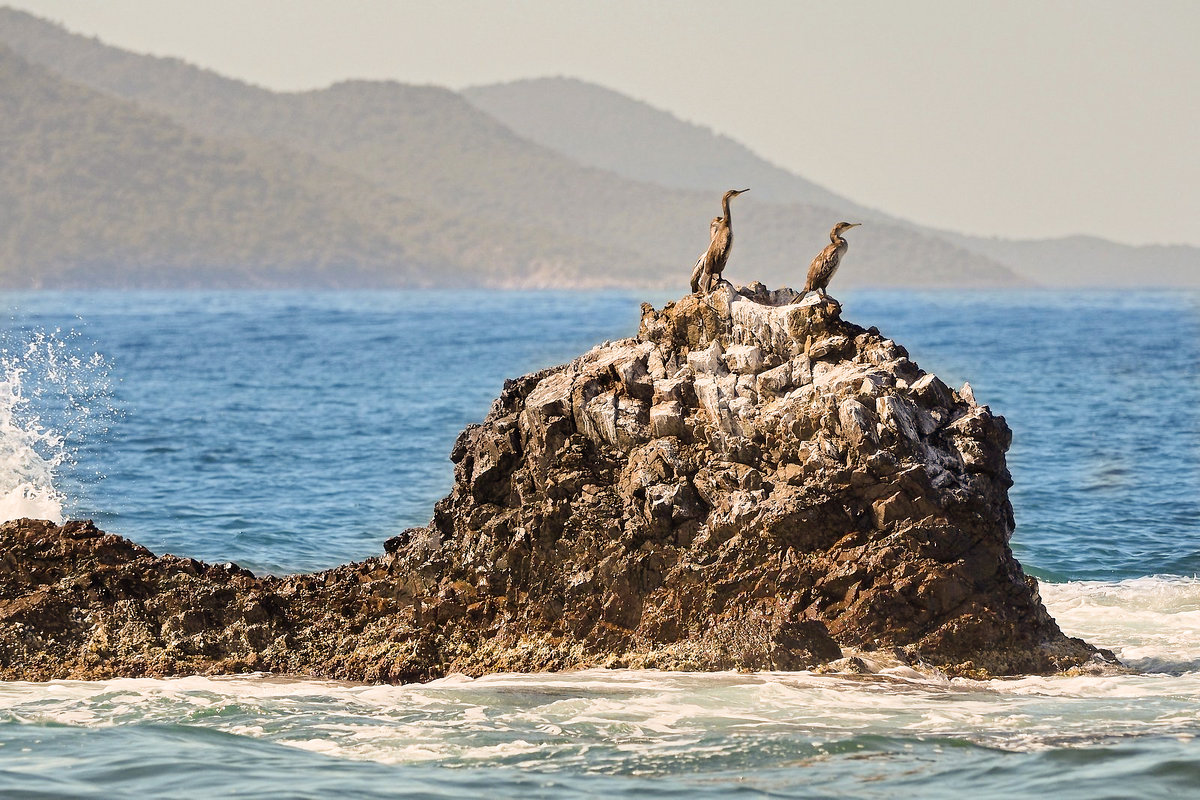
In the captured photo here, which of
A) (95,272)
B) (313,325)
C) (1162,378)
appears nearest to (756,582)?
(1162,378)

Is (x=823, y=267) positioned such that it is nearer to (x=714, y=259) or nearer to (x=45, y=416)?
(x=714, y=259)

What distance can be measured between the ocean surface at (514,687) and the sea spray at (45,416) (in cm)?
9

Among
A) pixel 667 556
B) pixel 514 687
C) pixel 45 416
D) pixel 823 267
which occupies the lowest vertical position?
pixel 45 416

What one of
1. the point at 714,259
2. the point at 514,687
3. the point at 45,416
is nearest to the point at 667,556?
the point at 514,687

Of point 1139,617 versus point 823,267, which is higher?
point 823,267

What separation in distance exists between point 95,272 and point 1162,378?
170223 mm

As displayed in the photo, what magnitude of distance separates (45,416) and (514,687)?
21245 mm

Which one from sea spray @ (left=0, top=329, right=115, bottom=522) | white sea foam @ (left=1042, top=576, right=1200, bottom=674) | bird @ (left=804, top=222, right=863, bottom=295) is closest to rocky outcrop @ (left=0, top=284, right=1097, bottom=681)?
bird @ (left=804, top=222, right=863, bottom=295)

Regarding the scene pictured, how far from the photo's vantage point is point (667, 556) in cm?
1156

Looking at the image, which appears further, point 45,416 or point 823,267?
point 45,416

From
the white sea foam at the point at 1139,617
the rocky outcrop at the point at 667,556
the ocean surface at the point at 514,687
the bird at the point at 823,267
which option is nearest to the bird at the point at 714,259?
the rocky outcrop at the point at 667,556

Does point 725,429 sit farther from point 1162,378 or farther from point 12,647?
point 1162,378

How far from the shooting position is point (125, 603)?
11914 mm

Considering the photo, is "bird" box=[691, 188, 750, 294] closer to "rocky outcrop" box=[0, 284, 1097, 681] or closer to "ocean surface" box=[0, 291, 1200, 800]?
"rocky outcrop" box=[0, 284, 1097, 681]
